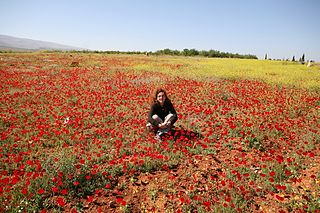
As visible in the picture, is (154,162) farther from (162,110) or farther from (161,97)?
(161,97)

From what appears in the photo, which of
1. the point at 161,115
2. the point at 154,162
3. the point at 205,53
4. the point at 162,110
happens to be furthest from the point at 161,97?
the point at 205,53

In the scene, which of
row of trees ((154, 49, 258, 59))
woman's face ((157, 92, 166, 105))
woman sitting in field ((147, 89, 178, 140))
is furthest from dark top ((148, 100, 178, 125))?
row of trees ((154, 49, 258, 59))

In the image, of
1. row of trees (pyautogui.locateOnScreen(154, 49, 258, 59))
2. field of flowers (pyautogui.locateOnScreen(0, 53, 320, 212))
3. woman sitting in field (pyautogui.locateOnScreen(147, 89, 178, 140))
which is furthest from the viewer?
row of trees (pyautogui.locateOnScreen(154, 49, 258, 59))

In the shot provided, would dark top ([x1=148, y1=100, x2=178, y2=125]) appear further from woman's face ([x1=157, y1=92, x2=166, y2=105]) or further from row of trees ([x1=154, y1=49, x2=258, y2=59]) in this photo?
row of trees ([x1=154, y1=49, x2=258, y2=59])

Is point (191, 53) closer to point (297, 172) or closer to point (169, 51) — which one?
point (169, 51)

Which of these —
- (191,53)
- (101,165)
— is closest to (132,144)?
(101,165)

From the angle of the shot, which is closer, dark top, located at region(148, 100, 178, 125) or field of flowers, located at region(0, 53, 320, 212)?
field of flowers, located at region(0, 53, 320, 212)

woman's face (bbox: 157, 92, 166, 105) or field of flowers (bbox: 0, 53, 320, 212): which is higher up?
woman's face (bbox: 157, 92, 166, 105)

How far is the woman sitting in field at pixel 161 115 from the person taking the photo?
696 cm

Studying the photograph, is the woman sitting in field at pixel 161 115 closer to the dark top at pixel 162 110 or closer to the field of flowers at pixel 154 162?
the dark top at pixel 162 110

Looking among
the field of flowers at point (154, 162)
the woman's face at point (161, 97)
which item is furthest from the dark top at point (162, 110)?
the field of flowers at point (154, 162)

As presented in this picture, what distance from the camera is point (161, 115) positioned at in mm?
7320

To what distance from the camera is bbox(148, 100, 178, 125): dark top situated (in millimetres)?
7060

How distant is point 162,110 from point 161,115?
0.17m
